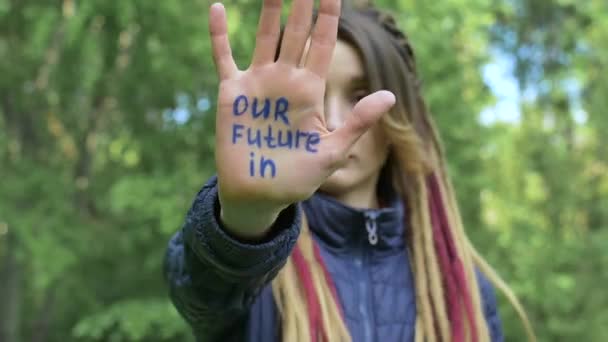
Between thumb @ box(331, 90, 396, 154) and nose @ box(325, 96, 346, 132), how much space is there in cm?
41

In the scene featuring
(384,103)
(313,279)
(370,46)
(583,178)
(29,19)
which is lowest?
(583,178)

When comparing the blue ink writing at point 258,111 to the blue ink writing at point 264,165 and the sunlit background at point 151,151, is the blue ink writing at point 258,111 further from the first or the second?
the sunlit background at point 151,151

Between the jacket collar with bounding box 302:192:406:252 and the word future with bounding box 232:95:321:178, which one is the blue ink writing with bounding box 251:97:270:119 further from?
the jacket collar with bounding box 302:192:406:252

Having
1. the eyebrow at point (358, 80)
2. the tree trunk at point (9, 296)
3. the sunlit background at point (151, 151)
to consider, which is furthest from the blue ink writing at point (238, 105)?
the tree trunk at point (9, 296)

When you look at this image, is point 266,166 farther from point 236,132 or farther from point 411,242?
point 411,242

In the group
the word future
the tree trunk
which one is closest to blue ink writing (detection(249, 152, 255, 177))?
the word future

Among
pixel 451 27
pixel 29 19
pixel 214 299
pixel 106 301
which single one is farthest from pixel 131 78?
pixel 214 299

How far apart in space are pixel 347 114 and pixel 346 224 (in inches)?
9.8

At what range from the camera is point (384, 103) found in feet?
3.60

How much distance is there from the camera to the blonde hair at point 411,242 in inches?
56.7

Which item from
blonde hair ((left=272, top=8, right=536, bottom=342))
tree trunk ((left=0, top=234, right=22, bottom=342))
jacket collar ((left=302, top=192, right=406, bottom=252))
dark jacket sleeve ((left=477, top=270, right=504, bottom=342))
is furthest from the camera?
tree trunk ((left=0, top=234, right=22, bottom=342))

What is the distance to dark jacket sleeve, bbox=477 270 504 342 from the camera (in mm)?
1656

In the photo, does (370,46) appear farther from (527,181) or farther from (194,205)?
(527,181)

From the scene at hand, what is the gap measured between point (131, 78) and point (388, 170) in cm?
318
